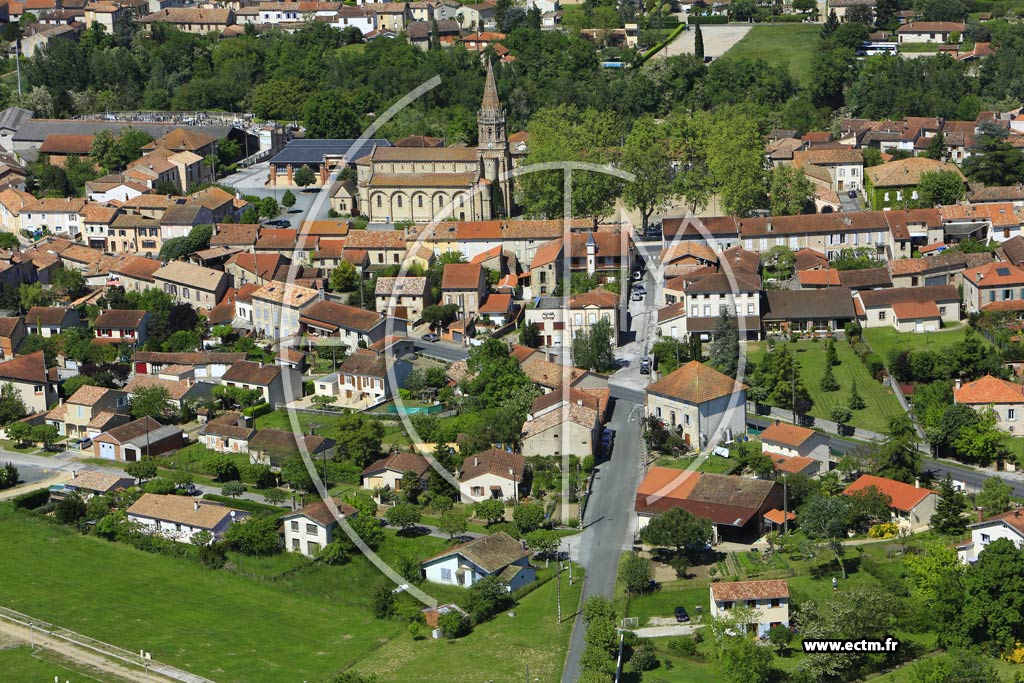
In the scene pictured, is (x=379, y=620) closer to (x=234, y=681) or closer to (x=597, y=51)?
(x=234, y=681)

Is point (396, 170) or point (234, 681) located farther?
point (396, 170)

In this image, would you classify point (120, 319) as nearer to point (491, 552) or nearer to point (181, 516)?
point (181, 516)

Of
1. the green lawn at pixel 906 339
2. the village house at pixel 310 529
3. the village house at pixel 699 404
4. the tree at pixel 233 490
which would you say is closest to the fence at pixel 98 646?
the village house at pixel 310 529

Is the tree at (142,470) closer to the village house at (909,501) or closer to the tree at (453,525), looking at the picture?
the tree at (453,525)

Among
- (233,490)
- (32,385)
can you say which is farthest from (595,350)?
(32,385)

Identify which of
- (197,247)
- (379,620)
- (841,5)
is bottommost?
(379,620)

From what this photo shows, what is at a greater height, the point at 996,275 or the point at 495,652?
the point at 996,275

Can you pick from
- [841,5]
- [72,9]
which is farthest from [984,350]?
[72,9]
